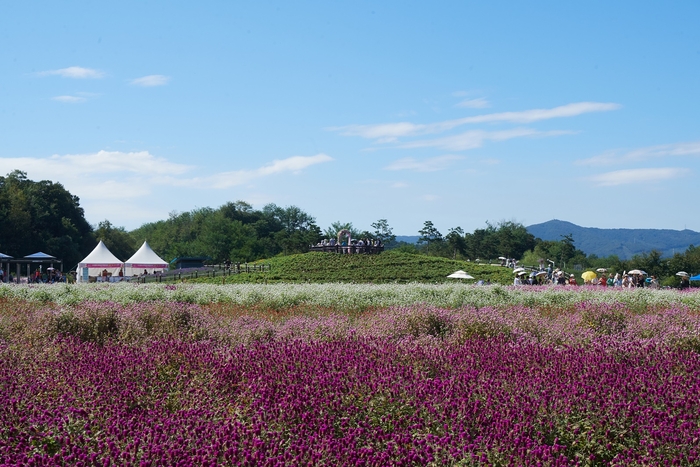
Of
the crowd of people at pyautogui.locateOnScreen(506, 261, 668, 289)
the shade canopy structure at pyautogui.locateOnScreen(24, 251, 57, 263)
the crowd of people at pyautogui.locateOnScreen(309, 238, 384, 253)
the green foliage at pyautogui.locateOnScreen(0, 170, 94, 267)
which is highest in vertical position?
the green foliage at pyautogui.locateOnScreen(0, 170, 94, 267)

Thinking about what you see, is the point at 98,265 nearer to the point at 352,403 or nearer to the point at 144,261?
the point at 144,261

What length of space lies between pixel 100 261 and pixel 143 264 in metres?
2.69

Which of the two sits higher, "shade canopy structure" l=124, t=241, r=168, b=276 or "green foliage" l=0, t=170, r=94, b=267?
"green foliage" l=0, t=170, r=94, b=267

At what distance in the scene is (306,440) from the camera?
3707 millimetres

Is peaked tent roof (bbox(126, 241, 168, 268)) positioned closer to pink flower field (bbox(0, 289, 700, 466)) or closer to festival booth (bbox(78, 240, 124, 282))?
festival booth (bbox(78, 240, 124, 282))

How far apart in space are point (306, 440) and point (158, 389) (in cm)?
188

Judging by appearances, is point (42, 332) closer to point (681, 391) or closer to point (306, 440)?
point (306, 440)

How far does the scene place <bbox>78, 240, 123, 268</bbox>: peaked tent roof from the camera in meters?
39.7

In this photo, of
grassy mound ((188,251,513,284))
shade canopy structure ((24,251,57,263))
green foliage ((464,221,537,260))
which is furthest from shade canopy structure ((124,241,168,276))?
green foliage ((464,221,537,260))

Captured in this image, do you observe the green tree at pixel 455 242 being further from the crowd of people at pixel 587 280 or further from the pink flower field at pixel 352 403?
the pink flower field at pixel 352 403

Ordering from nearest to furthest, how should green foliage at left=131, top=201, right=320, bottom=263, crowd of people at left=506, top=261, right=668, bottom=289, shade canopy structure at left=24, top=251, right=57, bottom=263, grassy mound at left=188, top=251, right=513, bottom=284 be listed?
crowd of people at left=506, top=261, right=668, bottom=289, grassy mound at left=188, top=251, right=513, bottom=284, shade canopy structure at left=24, top=251, right=57, bottom=263, green foliage at left=131, top=201, right=320, bottom=263

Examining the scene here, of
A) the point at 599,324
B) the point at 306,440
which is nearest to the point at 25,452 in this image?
the point at 306,440

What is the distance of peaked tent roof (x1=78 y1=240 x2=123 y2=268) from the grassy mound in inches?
377

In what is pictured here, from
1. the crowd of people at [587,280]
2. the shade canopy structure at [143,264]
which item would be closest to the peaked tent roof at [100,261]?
the shade canopy structure at [143,264]
